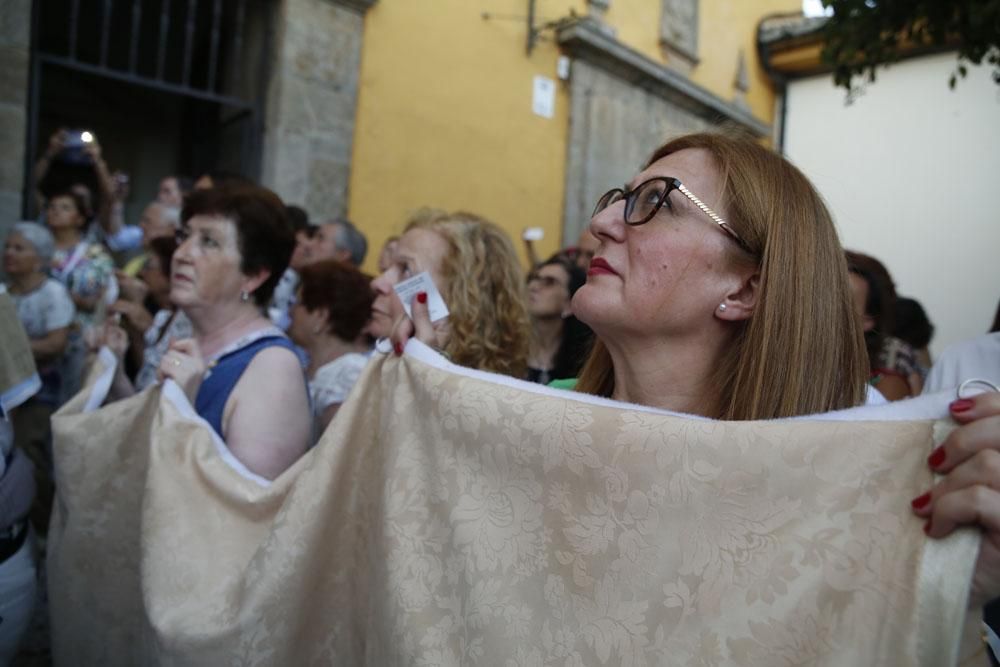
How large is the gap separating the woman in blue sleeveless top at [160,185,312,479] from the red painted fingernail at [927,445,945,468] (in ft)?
5.25

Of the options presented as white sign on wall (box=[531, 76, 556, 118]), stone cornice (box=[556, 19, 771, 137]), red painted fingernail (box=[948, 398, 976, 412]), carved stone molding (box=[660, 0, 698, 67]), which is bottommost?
red painted fingernail (box=[948, 398, 976, 412])

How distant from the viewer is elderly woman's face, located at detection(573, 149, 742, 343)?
1447mm

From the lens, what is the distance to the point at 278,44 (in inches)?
230

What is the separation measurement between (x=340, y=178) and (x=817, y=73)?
29.4ft

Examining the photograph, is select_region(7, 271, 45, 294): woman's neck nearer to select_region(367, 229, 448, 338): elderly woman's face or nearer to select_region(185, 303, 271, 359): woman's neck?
select_region(185, 303, 271, 359): woman's neck

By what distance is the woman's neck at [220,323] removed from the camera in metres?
2.49

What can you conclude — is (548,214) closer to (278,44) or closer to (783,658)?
(278,44)

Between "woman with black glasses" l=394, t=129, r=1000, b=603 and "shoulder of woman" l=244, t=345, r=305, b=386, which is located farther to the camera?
"shoulder of woman" l=244, t=345, r=305, b=386

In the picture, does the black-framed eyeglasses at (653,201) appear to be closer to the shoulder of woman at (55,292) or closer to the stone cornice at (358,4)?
the shoulder of woman at (55,292)

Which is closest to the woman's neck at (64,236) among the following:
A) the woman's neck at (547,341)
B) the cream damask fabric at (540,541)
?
the woman's neck at (547,341)

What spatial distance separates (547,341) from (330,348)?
1080 millimetres

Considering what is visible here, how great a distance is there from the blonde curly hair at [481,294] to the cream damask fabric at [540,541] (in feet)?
2.76

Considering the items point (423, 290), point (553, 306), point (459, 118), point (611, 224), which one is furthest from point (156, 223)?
point (611, 224)

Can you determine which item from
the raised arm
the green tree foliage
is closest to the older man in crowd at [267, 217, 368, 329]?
the raised arm
